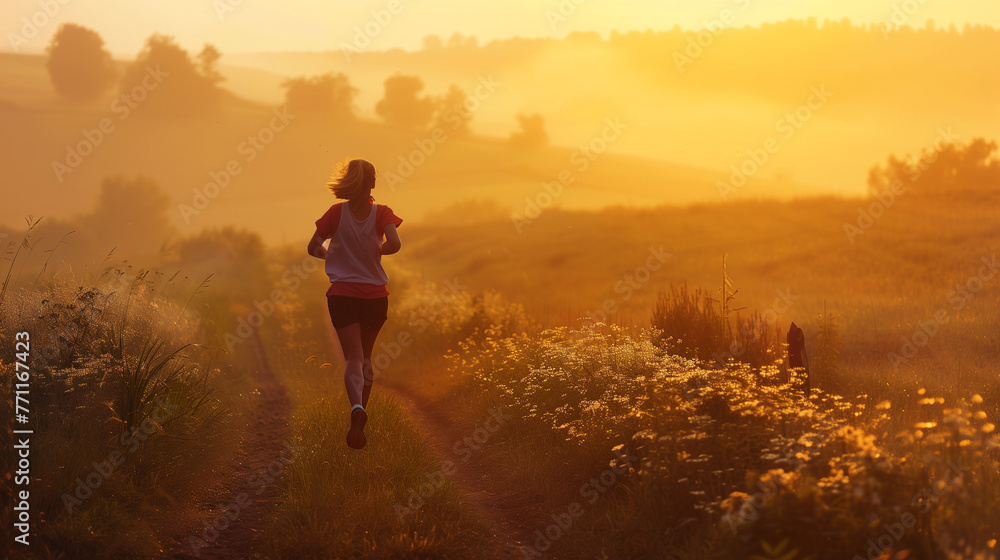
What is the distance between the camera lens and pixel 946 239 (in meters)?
30.0

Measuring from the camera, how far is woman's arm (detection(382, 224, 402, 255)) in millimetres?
7336

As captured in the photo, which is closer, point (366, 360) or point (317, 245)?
point (317, 245)

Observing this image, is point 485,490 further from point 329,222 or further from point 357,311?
point 329,222

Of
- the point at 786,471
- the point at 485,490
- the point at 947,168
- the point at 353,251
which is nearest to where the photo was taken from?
the point at 786,471

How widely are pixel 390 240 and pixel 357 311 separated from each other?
81cm

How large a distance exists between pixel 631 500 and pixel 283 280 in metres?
37.6

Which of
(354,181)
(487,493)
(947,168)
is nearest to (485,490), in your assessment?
(487,493)

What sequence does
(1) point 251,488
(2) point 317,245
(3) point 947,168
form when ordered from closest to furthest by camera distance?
(2) point 317,245 < (1) point 251,488 < (3) point 947,168

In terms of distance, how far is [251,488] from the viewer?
7.57 m

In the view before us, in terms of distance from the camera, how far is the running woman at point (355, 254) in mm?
7238

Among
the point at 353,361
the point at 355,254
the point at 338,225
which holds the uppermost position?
the point at 338,225

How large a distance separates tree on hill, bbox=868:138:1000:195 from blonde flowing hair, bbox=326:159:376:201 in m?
55.9

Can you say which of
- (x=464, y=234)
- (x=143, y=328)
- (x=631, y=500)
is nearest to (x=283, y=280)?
(x=464, y=234)

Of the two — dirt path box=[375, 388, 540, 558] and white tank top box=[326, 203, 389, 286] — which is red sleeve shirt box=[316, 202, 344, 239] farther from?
dirt path box=[375, 388, 540, 558]
